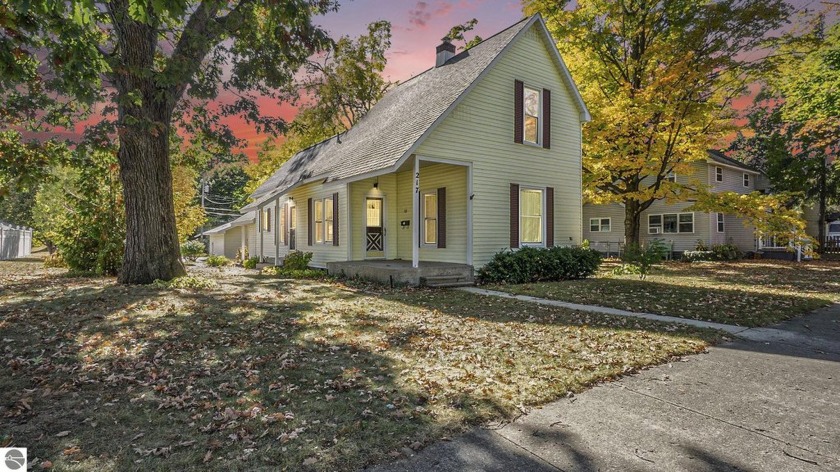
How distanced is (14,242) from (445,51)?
32.7 meters

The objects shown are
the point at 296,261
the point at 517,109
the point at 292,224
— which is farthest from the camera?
the point at 292,224

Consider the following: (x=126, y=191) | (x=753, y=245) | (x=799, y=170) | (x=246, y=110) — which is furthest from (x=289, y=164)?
(x=799, y=170)

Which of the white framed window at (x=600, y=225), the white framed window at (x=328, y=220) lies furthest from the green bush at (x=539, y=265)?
the white framed window at (x=600, y=225)

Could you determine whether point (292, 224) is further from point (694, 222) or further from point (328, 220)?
point (694, 222)

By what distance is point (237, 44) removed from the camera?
1247 centimetres

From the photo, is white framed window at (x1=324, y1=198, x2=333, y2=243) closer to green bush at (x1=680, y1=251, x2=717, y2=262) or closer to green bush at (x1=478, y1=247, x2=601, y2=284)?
green bush at (x1=478, y1=247, x2=601, y2=284)

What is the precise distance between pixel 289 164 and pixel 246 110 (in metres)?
9.09

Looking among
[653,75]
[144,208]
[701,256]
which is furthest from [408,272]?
[701,256]

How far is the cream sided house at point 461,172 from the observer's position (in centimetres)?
1218

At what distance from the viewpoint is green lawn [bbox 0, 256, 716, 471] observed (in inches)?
116

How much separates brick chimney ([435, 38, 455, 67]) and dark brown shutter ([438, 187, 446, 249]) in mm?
5997

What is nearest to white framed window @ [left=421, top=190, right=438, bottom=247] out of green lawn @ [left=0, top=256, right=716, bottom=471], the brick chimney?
the brick chimney

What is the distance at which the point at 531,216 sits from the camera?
13969 mm

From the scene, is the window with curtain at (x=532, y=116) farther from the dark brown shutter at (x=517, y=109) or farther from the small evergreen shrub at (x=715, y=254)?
the small evergreen shrub at (x=715, y=254)
